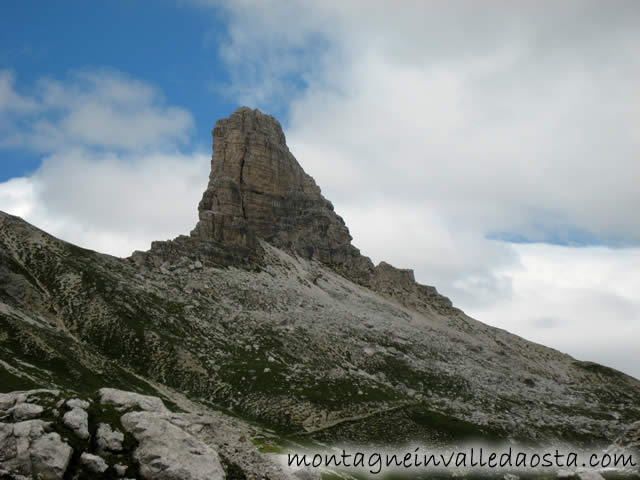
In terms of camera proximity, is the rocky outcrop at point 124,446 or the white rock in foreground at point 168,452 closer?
the rocky outcrop at point 124,446

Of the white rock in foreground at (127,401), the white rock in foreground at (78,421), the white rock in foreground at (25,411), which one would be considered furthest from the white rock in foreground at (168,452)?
the white rock in foreground at (25,411)

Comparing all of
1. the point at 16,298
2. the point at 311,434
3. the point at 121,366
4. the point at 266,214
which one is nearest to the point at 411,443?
the point at 311,434

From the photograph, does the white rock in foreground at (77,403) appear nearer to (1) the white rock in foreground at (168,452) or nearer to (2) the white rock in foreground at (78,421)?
(2) the white rock in foreground at (78,421)

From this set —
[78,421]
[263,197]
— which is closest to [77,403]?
[78,421]

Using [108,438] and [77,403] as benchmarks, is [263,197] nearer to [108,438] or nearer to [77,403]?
[77,403]

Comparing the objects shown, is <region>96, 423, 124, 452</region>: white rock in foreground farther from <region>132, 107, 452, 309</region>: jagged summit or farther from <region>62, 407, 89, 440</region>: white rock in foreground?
<region>132, 107, 452, 309</region>: jagged summit

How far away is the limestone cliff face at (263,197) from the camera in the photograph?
179375mm

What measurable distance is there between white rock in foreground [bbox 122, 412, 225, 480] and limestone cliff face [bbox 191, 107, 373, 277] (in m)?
149

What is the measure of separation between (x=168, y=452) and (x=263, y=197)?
165820mm

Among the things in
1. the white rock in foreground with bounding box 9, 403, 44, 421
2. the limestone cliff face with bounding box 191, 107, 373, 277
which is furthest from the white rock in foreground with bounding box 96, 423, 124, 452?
the limestone cliff face with bounding box 191, 107, 373, 277

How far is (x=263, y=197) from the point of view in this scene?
617 ft

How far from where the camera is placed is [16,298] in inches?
3214

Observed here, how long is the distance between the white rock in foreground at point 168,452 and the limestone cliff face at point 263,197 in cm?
14861

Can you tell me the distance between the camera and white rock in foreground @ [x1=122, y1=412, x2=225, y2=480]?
24.0m
